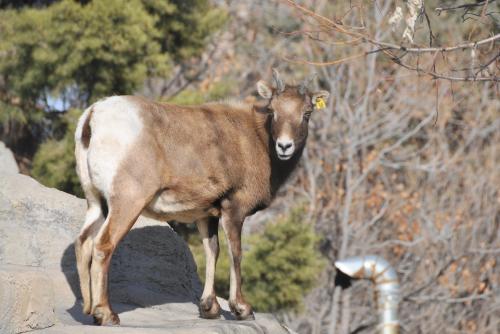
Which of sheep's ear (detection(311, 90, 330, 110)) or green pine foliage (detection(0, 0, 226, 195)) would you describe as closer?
sheep's ear (detection(311, 90, 330, 110))

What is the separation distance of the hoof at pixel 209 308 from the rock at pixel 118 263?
89mm

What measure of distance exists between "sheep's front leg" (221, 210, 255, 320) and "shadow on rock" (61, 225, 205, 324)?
856 millimetres

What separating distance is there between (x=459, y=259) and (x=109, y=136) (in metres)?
13.1

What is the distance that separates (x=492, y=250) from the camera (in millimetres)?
16672

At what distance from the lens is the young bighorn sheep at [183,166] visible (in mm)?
6852

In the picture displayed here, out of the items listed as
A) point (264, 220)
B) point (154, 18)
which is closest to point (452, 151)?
point (264, 220)

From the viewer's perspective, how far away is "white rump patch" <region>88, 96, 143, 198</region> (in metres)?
6.85

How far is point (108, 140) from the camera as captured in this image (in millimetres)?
6879

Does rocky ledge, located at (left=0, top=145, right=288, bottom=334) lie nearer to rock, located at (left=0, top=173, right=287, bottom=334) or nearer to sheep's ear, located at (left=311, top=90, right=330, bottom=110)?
rock, located at (left=0, top=173, right=287, bottom=334)

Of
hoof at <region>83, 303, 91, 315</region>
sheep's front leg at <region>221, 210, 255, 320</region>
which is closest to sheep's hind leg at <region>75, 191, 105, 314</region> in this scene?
hoof at <region>83, 303, 91, 315</region>

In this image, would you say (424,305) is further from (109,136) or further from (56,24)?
(109,136)

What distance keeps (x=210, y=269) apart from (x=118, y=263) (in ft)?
4.57

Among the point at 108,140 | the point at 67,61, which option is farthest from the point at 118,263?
the point at 67,61

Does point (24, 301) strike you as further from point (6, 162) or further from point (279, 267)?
point (279, 267)
